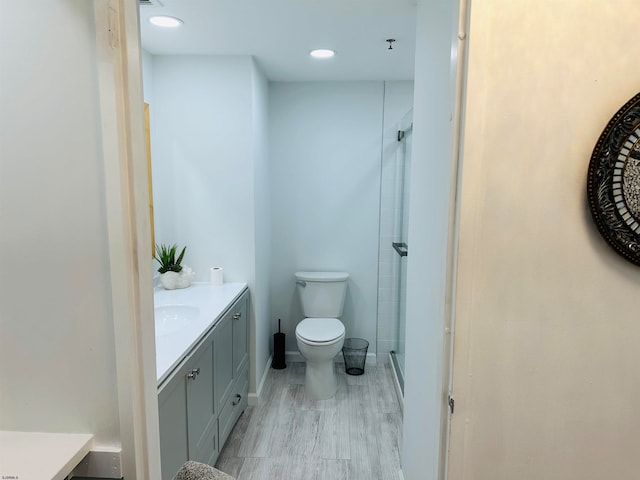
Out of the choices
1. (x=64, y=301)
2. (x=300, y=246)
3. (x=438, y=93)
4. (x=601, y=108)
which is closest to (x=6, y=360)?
(x=64, y=301)

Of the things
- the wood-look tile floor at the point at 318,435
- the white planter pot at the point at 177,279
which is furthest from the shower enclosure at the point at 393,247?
the white planter pot at the point at 177,279

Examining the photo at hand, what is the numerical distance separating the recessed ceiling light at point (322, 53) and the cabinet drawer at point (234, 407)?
2070mm

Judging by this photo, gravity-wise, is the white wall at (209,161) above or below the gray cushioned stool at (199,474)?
above

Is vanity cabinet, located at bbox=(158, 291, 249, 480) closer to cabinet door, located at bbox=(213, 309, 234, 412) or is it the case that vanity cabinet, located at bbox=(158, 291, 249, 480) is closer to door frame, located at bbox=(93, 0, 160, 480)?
cabinet door, located at bbox=(213, 309, 234, 412)

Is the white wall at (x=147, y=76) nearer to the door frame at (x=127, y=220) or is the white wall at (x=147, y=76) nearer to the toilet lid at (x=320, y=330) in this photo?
the door frame at (x=127, y=220)

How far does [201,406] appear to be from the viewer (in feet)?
5.94

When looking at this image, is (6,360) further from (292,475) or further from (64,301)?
(292,475)

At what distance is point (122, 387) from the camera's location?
972 mm

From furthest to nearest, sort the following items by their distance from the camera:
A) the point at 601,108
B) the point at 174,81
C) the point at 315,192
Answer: the point at 315,192
the point at 174,81
the point at 601,108

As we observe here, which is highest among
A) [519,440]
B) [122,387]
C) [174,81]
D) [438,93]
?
[174,81]

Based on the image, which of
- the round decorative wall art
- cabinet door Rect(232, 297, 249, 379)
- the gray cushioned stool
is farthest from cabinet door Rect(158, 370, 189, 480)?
the round decorative wall art

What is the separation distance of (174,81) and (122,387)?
213 cm

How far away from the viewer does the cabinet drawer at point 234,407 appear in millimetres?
2150

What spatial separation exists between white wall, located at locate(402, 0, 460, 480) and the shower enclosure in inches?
51.8
